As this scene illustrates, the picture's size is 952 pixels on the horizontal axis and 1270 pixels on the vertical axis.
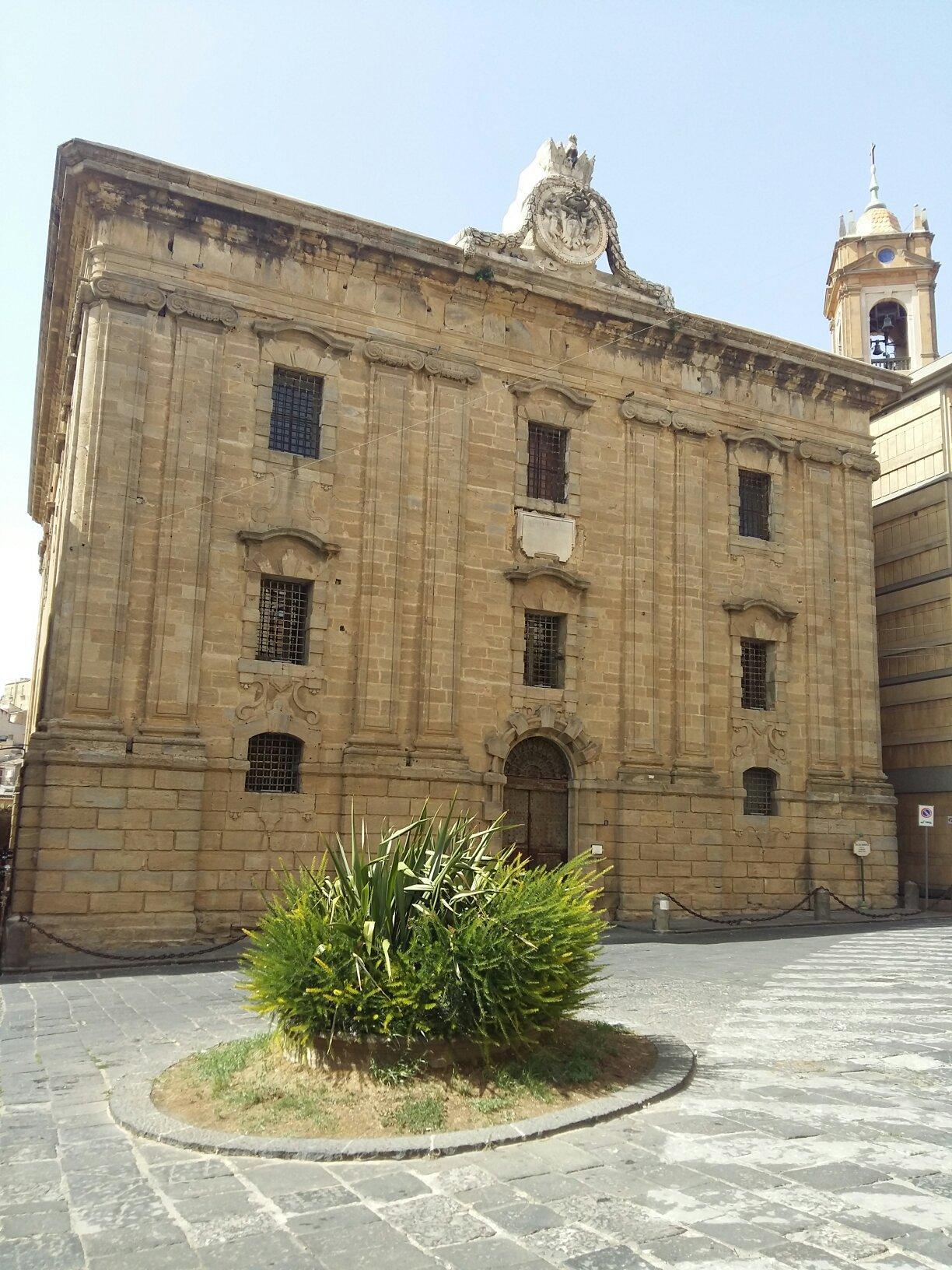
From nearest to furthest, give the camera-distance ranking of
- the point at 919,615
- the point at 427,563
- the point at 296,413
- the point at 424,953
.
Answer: the point at 424,953
the point at 296,413
the point at 427,563
the point at 919,615

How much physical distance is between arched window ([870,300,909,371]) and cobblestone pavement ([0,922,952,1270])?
3044cm

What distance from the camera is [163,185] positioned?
57.2 ft

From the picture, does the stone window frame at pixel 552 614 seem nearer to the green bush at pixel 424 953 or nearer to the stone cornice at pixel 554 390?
the stone cornice at pixel 554 390

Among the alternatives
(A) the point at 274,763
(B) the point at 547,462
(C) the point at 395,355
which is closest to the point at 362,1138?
(A) the point at 274,763

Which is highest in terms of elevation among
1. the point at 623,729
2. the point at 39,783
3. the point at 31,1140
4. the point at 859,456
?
the point at 859,456

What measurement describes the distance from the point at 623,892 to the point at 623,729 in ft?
10.3

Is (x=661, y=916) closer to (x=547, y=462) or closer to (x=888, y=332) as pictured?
(x=547, y=462)

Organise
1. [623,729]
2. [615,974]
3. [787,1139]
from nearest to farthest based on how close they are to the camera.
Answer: [787,1139]
[615,974]
[623,729]

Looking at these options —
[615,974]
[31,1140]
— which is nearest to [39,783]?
[615,974]

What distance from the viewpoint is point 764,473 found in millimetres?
23625

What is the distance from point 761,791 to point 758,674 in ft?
8.33

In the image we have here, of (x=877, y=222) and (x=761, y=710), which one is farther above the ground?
(x=877, y=222)

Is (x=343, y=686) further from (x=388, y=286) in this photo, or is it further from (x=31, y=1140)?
(x=31, y=1140)

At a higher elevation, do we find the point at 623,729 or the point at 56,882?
the point at 623,729
